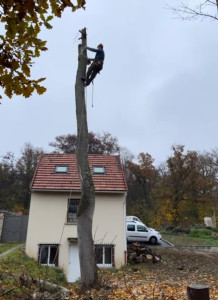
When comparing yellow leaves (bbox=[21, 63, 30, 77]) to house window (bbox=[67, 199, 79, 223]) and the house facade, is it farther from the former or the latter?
house window (bbox=[67, 199, 79, 223])

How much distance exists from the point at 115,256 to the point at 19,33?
1573 centimetres

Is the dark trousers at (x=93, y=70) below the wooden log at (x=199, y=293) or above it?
above

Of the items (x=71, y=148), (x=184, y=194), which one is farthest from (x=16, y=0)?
(x=71, y=148)

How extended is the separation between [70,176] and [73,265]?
5.54 m

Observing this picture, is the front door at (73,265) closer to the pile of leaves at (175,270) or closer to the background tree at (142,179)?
the pile of leaves at (175,270)

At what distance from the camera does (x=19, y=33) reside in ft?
9.22

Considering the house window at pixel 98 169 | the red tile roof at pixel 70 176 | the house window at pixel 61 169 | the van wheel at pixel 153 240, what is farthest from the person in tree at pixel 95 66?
the van wheel at pixel 153 240

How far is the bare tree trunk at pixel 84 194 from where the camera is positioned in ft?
21.9

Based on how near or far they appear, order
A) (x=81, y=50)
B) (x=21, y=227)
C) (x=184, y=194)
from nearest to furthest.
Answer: (x=81, y=50), (x=21, y=227), (x=184, y=194)

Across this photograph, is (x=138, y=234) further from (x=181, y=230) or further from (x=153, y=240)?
(x=181, y=230)

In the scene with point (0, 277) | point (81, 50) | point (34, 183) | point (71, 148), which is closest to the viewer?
point (0, 277)

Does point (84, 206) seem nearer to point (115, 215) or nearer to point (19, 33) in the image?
point (19, 33)

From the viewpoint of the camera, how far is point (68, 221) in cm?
1727

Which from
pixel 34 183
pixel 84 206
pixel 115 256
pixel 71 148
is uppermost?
pixel 71 148
